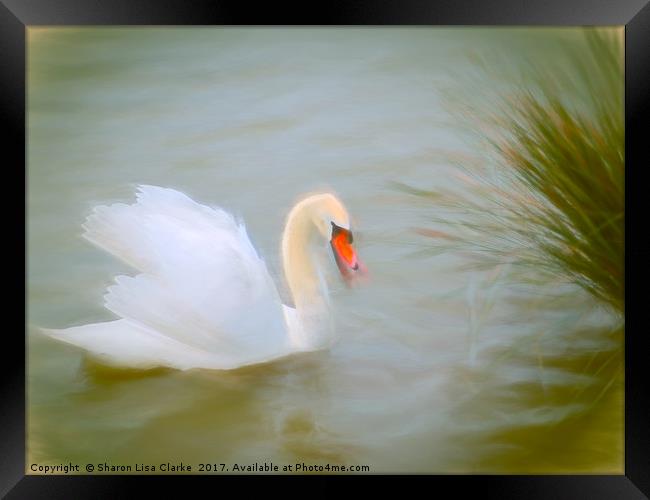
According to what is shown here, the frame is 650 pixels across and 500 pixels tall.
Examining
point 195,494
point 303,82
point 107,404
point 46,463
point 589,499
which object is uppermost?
point 303,82

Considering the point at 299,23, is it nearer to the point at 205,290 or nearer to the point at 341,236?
the point at 341,236

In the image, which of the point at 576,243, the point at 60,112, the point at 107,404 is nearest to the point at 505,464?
the point at 576,243

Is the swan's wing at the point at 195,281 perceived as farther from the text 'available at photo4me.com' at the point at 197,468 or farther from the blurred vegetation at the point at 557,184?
the blurred vegetation at the point at 557,184

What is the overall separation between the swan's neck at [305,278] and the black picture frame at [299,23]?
33cm

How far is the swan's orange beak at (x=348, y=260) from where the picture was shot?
1.00m

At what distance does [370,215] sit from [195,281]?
427 millimetres

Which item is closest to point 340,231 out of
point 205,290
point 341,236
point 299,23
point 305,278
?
point 341,236

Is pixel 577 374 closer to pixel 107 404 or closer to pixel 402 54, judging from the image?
pixel 402 54

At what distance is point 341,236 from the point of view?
1003 mm

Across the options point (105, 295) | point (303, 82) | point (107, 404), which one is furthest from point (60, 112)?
Result: point (107, 404)

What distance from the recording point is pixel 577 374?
101cm

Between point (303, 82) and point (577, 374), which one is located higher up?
point (303, 82)

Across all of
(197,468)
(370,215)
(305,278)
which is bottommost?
(197,468)

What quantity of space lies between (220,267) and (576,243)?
82cm
